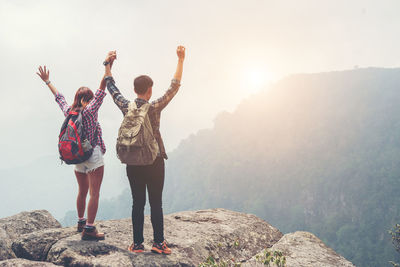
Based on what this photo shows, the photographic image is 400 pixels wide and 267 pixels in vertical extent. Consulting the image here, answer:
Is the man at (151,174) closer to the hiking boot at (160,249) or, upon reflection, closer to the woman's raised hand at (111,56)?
the hiking boot at (160,249)

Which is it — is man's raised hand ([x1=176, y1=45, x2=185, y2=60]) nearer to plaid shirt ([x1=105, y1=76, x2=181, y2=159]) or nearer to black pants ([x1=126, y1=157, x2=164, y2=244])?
plaid shirt ([x1=105, y1=76, x2=181, y2=159])

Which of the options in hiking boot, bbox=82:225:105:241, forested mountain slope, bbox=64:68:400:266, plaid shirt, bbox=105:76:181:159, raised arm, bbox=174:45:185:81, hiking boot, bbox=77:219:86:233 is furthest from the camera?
forested mountain slope, bbox=64:68:400:266

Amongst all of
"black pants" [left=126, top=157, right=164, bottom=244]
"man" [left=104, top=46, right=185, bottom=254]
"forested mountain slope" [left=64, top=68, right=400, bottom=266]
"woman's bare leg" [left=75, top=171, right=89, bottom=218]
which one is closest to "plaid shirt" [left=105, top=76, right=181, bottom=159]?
"man" [left=104, top=46, right=185, bottom=254]

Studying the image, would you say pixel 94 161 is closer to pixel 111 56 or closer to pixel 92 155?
pixel 92 155

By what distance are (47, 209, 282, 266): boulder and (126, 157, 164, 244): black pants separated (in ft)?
1.25

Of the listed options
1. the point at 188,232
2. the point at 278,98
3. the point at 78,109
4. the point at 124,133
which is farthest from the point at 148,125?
the point at 278,98

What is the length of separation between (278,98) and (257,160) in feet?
180

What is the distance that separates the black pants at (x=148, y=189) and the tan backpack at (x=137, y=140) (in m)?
0.23

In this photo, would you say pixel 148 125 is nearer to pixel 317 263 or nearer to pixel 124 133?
pixel 124 133

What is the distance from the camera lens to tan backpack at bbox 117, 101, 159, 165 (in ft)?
12.1

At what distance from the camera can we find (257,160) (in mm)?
165250

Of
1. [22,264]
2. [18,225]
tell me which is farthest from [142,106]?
[18,225]

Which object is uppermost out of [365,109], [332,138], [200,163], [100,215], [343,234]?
[365,109]

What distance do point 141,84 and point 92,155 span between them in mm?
1281
